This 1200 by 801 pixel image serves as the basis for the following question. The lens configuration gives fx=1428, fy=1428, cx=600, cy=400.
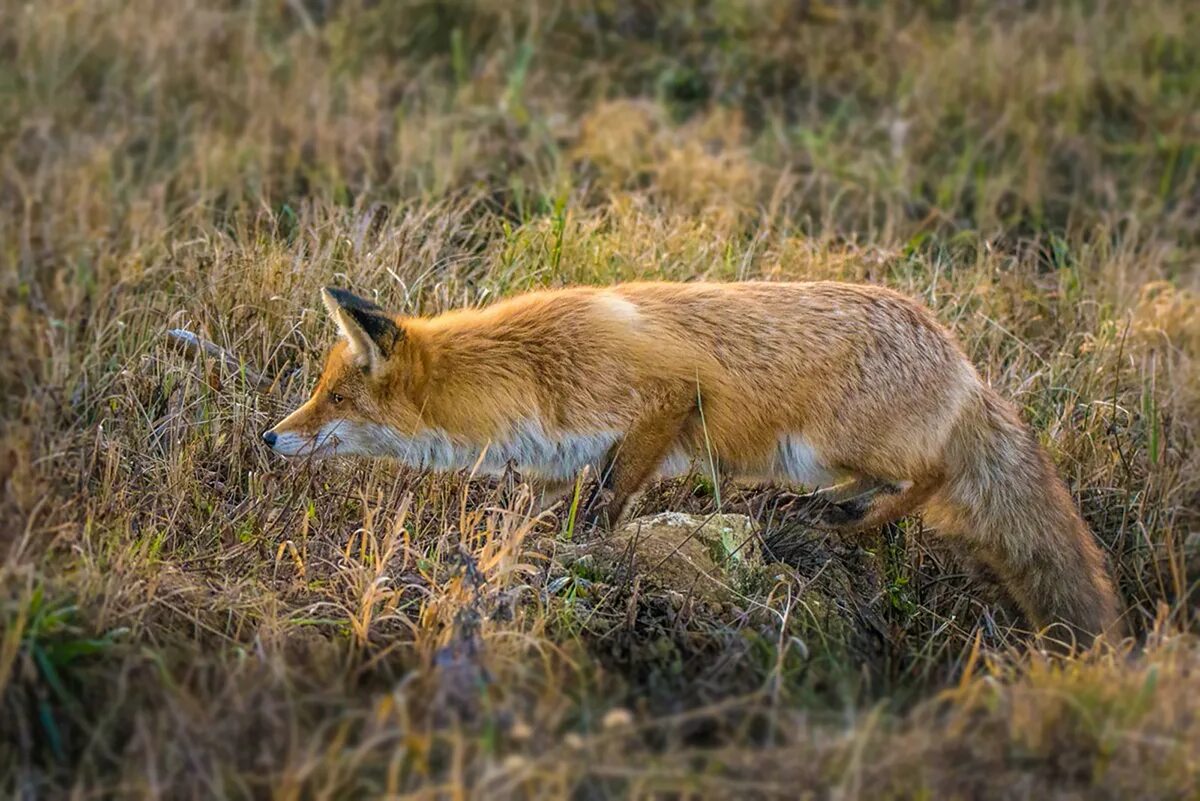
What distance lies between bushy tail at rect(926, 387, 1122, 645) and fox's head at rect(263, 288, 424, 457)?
1939 mm

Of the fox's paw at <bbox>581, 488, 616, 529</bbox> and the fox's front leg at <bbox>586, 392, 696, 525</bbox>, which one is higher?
the fox's front leg at <bbox>586, 392, 696, 525</bbox>

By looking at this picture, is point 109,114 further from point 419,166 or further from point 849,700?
point 849,700

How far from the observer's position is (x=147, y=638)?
3.85m

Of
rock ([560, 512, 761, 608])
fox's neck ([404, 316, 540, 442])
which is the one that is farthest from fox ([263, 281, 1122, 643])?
rock ([560, 512, 761, 608])

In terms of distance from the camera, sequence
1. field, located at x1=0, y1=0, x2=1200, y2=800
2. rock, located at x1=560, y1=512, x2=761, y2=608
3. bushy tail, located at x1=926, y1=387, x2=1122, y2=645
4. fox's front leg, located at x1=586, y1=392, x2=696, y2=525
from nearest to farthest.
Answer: field, located at x1=0, y1=0, x2=1200, y2=800 → rock, located at x1=560, y1=512, x2=761, y2=608 → fox's front leg, located at x1=586, y1=392, x2=696, y2=525 → bushy tail, located at x1=926, y1=387, x2=1122, y2=645

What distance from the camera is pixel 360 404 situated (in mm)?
4812

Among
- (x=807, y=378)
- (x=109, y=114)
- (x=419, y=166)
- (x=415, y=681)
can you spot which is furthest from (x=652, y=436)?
(x=109, y=114)

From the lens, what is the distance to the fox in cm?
477

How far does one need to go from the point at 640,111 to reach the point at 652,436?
475 centimetres

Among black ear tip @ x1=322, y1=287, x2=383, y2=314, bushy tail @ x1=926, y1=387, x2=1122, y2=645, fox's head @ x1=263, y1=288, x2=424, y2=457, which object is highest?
black ear tip @ x1=322, y1=287, x2=383, y2=314

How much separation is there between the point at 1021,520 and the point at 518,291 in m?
2.36

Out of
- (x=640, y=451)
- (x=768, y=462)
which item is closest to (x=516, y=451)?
(x=640, y=451)

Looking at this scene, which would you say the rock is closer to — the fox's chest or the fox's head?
the fox's chest

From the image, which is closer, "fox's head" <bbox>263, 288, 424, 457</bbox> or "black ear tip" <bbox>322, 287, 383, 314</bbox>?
"black ear tip" <bbox>322, 287, 383, 314</bbox>
